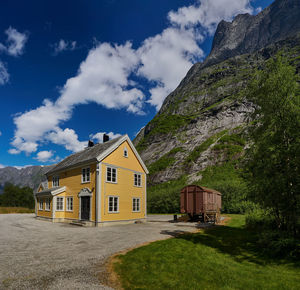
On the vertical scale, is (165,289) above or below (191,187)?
below

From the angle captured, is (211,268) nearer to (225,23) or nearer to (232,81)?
(232,81)

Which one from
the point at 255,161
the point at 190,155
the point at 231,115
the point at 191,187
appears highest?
the point at 231,115

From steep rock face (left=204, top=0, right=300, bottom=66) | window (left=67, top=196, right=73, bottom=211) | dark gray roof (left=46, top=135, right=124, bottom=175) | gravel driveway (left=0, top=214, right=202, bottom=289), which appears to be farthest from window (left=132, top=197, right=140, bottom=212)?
steep rock face (left=204, top=0, right=300, bottom=66)

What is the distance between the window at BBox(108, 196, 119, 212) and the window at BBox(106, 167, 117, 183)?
1722 millimetres

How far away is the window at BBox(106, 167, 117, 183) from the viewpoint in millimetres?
21603

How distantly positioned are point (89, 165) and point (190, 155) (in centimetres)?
3843

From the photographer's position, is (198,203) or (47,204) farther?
(47,204)

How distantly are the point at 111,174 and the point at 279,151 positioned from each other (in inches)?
620

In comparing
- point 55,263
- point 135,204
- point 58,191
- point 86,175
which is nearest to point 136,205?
point 135,204

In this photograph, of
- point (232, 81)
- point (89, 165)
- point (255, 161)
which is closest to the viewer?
point (255, 161)

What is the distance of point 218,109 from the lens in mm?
66500

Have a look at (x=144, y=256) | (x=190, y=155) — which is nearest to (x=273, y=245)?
(x=144, y=256)

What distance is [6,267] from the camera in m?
7.68

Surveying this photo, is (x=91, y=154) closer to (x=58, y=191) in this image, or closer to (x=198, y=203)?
(x=58, y=191)
